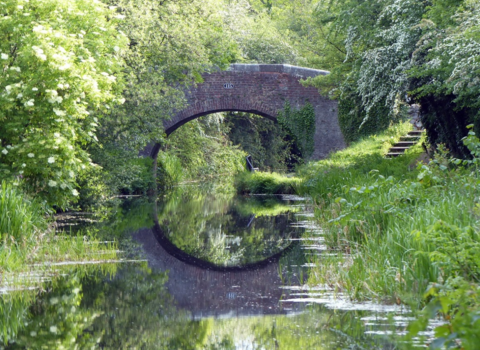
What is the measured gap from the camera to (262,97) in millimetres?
22484

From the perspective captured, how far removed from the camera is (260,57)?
29.1 m

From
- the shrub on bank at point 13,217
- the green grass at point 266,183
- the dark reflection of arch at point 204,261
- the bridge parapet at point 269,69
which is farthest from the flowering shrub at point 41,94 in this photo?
the bridge parapet at point 269,69

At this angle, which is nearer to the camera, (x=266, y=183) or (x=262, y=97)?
(x=266, y=183)

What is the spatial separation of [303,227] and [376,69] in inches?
144

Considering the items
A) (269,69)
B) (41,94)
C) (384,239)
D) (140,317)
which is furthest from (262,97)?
(140,317)

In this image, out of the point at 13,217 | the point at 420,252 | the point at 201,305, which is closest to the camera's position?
the point at 420,252

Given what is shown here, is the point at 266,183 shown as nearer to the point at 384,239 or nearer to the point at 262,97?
the point at 262,97

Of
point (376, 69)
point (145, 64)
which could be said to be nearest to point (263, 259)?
point (376, 69)

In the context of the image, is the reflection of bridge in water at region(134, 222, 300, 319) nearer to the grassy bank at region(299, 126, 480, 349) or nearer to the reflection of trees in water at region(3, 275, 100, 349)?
the grassy bank at region(299, 126, 480, 349)

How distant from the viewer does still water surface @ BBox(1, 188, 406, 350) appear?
4.61m

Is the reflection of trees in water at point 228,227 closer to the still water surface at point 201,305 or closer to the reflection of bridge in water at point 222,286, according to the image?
the still water surface at point 201,305

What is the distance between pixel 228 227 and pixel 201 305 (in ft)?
21.7

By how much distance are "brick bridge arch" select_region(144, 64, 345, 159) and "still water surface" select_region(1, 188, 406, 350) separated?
11964 mm

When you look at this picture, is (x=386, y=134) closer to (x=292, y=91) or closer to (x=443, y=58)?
(x=292, y=91)
